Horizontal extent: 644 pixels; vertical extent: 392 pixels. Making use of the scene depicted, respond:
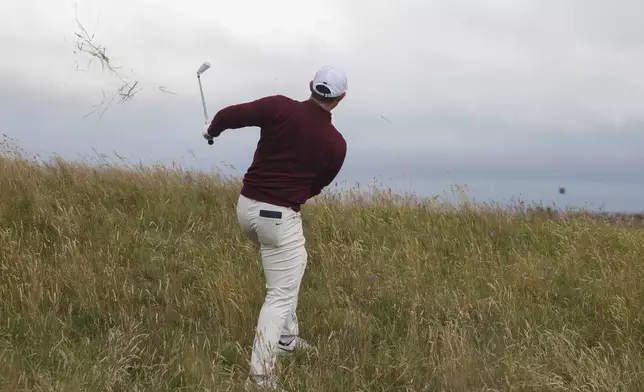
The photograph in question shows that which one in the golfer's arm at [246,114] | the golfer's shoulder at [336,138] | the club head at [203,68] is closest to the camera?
the golfer's arm at [246,114]

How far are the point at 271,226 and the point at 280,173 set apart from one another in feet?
1.12

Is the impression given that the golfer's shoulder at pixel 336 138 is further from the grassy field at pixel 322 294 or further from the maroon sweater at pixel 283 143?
the grassy field at pixel 322 294

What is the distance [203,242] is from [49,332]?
2553 millimetres

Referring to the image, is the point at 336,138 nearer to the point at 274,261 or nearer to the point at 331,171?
the point at 331,171

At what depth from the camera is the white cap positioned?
3.64m

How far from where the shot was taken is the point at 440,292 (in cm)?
523

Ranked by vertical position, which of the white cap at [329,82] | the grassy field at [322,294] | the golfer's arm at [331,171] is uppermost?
the white cap at [329,82]

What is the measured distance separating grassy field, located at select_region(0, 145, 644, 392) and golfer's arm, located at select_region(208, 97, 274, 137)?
1.45 metres

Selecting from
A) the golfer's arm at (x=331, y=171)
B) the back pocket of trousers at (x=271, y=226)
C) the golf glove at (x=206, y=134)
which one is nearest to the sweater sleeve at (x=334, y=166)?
the golfer's arm at (x=331, y=171)

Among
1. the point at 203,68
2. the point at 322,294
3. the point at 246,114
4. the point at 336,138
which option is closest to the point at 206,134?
the point at 246,114

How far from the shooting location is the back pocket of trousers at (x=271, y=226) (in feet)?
11.8

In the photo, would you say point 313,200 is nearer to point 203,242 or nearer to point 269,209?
point 203,242

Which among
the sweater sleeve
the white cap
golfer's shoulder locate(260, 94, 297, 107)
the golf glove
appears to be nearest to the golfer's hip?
the sweater sleeve

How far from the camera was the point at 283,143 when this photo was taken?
3641 mm
